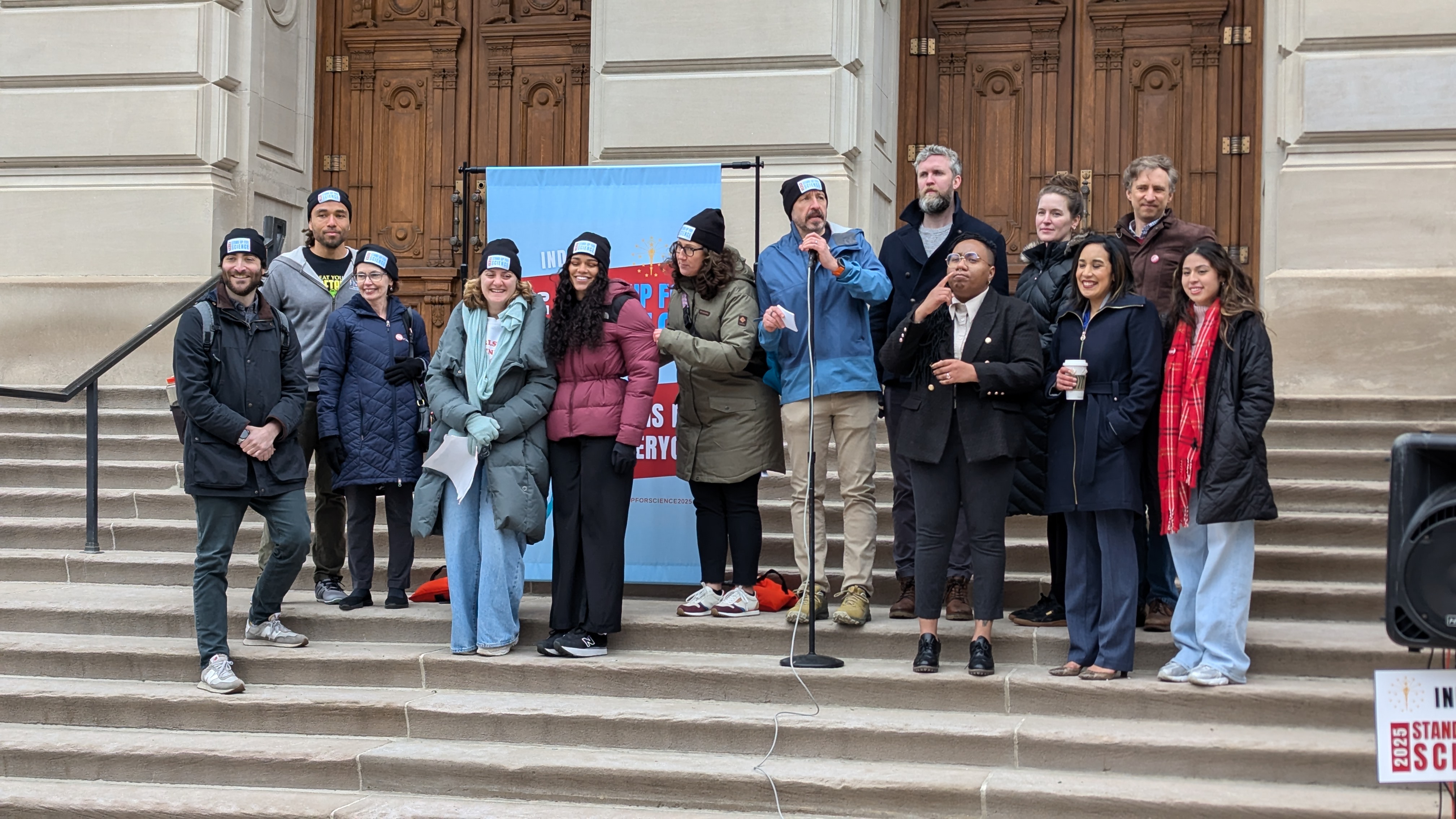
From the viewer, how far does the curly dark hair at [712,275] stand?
684 cm

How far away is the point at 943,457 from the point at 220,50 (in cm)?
700

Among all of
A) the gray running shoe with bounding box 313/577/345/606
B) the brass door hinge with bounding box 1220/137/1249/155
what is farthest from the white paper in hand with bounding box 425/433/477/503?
the brass door hinge with bounding box 1220/137/1249/155

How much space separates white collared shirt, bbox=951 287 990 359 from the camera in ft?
20.5

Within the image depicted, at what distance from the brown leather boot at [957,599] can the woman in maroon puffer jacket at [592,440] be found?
4.95 feet

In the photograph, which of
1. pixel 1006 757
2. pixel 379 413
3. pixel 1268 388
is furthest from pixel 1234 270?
pixel 379 413

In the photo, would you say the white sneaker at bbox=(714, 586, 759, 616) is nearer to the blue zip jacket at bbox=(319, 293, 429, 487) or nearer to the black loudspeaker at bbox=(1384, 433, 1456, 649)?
the blue zip jacket at bbox=(319, 293, 429, 487)

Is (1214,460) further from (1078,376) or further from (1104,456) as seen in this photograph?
(1078,376)

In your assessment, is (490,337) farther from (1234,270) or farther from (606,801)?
(1234,270)

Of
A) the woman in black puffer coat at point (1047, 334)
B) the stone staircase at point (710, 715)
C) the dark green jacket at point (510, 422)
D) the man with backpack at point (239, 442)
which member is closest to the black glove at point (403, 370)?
the dark green jacket at point (510, 422)

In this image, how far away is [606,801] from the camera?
557 cm

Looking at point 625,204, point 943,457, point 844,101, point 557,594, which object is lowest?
point 557,594

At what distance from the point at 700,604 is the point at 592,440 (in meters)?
0.95

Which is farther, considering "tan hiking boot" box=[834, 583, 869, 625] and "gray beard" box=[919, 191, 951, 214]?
"gray beard" box=[919, 191, 951, 214]

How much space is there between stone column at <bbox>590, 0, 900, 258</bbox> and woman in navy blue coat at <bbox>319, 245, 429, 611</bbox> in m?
3.13
